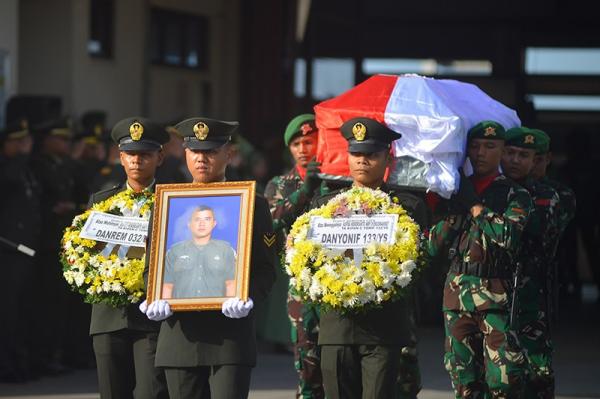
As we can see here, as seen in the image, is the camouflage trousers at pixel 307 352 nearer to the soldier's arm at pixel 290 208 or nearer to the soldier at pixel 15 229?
the soldier's arm at pixel 290 208

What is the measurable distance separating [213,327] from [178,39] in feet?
42.3

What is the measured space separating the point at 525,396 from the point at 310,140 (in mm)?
2144

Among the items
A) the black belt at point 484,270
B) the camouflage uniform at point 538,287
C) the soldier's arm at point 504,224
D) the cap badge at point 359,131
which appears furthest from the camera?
the camouflage uniform at point 538,287

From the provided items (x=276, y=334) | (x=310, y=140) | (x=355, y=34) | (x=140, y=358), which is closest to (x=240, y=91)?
(x=355, y=34)

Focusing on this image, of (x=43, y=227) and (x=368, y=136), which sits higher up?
(x=368, y=136)

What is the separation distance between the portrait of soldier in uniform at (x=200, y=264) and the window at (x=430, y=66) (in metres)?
11.9

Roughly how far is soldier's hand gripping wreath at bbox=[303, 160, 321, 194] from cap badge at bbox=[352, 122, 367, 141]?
4.05 feet

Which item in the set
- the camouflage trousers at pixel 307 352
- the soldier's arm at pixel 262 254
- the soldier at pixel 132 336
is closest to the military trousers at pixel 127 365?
the soldier at pixel 132 336

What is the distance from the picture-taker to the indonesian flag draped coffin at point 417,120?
8805 millimetres

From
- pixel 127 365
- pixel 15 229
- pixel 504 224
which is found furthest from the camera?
pixel 15 229

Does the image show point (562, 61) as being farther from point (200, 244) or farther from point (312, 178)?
point (200, 244)

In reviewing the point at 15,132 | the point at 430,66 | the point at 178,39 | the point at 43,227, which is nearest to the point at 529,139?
the point at 15,132

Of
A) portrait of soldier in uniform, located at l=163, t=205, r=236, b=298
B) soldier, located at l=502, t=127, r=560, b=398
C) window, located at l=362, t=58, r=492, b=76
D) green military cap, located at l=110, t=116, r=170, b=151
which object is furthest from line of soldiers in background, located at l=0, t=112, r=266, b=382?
window, located at l=362, t=58, r=492, b=76

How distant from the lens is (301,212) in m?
9.38
